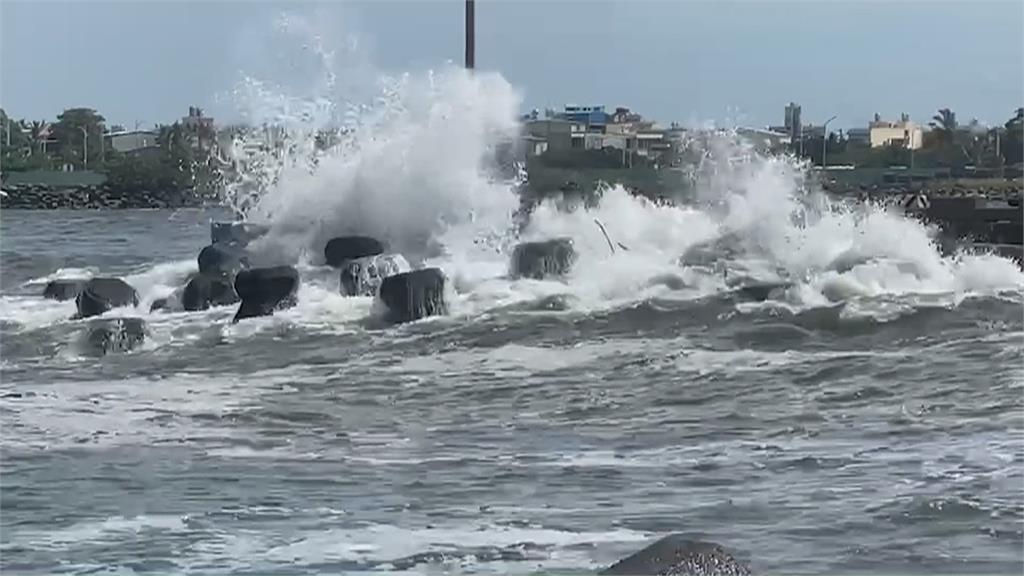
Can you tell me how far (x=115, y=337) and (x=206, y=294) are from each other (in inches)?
93.2

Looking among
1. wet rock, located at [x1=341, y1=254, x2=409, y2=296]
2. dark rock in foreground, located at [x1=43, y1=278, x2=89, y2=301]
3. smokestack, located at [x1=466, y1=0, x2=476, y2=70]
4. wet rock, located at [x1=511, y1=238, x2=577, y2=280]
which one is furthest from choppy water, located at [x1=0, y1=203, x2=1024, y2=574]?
smokestack, located at [x1=466, y1=0, x2=476, y2=70]

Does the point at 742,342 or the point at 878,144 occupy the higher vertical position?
the point at 878,144

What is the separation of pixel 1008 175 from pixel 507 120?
18.5 ft

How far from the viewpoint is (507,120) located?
60.4 ft

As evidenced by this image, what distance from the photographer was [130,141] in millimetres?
34062

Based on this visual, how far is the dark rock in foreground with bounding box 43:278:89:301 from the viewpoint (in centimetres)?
1515

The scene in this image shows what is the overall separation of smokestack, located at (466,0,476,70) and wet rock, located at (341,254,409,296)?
3.80 meters

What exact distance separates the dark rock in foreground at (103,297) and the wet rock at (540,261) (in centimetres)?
331

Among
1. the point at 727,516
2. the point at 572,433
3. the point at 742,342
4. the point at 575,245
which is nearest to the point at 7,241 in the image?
the point at 575,245

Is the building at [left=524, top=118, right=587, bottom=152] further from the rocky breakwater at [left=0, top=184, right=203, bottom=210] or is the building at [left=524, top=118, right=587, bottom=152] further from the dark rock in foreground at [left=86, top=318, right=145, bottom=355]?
the rocky breakwater at [left=0, top=184, right=203, bottom=210]

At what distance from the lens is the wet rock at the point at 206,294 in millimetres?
13289

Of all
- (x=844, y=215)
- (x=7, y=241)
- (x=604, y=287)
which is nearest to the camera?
(x=604, y=287)

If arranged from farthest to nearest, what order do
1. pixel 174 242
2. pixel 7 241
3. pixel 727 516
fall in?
pixel 7 241 → pixel 174 242 → pixel 727 516

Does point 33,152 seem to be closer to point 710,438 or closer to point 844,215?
point 844,215
